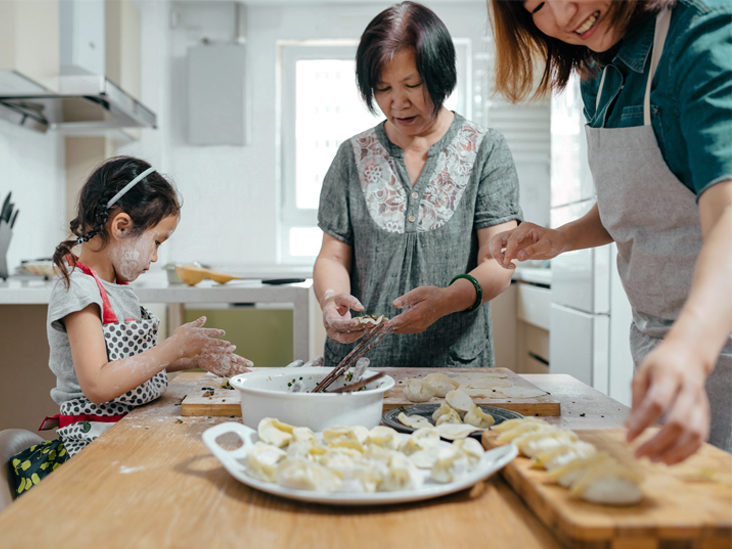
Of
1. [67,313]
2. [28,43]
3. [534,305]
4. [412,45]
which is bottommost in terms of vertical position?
[534,305]

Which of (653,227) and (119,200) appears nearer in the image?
(653,227)

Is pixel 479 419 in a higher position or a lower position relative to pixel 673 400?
lower

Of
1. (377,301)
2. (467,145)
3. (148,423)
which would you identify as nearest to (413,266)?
(377,301)

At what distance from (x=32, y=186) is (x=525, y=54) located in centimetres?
267

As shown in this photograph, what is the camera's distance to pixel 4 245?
2439 mm

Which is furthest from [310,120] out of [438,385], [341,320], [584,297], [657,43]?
[657,43]

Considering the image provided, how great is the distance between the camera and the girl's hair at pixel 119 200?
1226 mm

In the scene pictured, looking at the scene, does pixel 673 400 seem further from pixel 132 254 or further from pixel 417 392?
pixel 132 254

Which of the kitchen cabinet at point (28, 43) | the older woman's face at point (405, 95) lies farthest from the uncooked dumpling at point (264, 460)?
the kitchen cabinet at point (28, 43)

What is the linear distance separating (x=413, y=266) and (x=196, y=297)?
103 centimetres

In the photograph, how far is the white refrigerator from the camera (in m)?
2.40

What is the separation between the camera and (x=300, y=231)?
13.4ft

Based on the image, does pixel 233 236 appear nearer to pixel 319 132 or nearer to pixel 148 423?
pixel 319 132

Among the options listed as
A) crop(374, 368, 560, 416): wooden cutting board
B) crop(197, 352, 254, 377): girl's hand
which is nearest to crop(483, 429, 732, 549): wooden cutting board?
crop(374, 368, 560, 416): wooden cutting board
